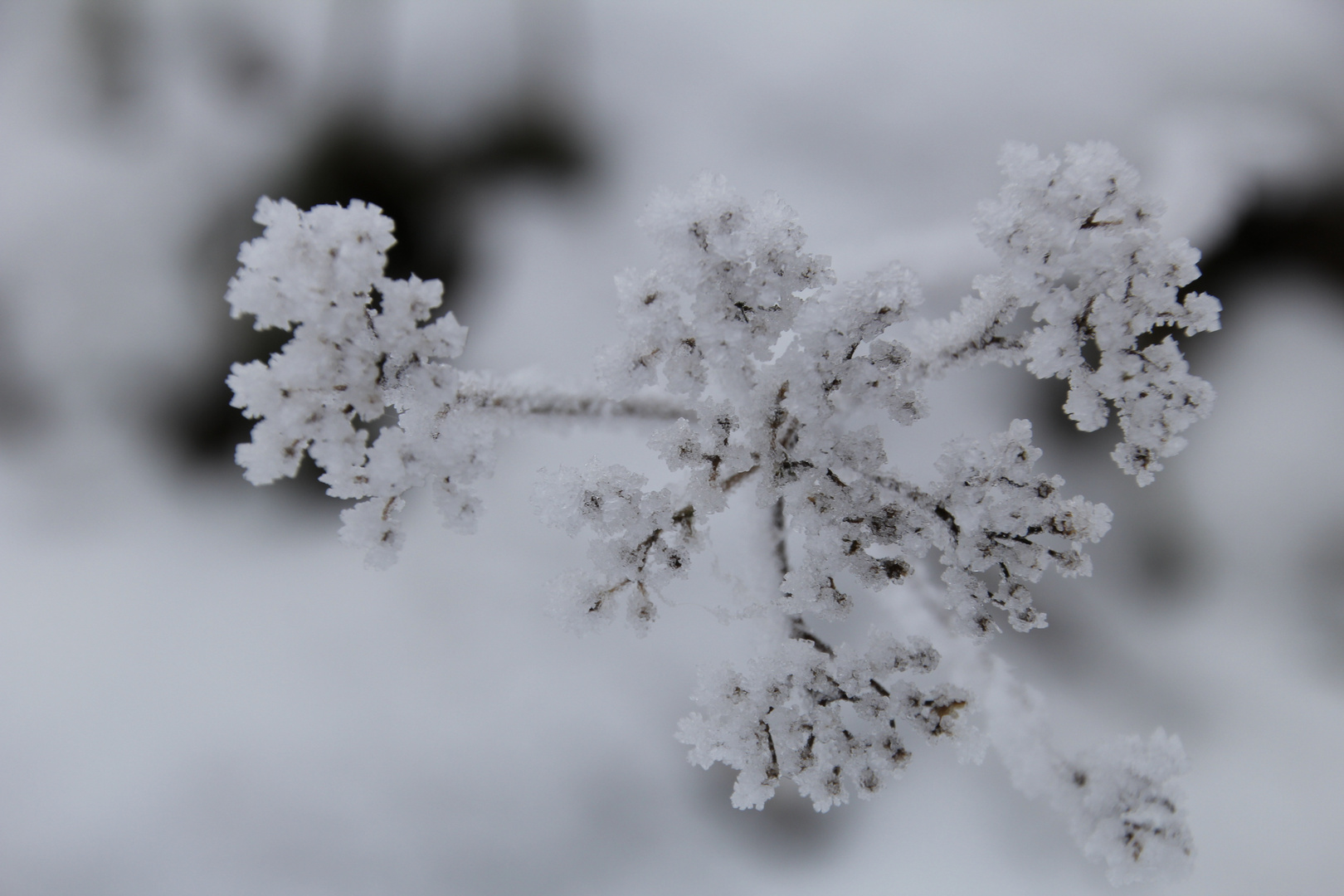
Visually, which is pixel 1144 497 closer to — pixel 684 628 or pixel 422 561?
pixel 684 628

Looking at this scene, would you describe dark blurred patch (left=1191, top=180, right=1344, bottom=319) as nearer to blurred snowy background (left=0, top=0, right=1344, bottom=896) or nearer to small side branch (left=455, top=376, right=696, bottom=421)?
blurred snowy background (left=0, top=0, right=1344, bottom=896)

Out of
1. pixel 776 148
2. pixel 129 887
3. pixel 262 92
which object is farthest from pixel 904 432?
pixel 129 887

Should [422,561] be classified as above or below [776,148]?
below

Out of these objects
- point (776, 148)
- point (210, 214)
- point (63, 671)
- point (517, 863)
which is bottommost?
point (517, 863)

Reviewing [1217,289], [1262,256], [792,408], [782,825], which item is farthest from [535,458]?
[1262,256]

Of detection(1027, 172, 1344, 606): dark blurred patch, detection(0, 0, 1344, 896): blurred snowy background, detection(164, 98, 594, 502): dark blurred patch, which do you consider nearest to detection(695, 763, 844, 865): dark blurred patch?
detection(0, 0, 1344, 896): blurred snowy background

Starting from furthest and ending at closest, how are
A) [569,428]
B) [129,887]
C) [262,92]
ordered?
[262,92], [129,887], [569,428]

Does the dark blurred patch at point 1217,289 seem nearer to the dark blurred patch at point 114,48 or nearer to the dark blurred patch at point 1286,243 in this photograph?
the dark blurred patch at point 1286,243
